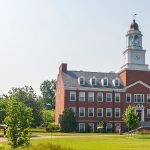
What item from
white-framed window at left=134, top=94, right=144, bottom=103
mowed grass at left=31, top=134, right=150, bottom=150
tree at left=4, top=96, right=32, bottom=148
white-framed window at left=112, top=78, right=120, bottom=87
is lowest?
mowed grass at left=31, top=134, right=150, bottom=150

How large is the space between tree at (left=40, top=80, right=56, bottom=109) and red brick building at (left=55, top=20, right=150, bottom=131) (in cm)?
Answer: 6193

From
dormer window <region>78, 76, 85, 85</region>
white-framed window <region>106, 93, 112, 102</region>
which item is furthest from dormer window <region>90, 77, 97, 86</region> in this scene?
white-framed window <region>106, 93, 112, 102</region>

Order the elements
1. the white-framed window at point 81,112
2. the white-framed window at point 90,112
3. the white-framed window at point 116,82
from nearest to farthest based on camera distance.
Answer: the white-framed window at point 81,112, the white-framed window at point 90,112, the white-framed window at point 116,82

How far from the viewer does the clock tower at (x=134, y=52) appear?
2995 inches

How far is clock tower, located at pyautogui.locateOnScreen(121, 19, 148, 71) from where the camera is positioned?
7606 centimetres

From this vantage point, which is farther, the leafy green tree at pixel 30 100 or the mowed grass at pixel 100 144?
the leafy green tree at pixel 30 100

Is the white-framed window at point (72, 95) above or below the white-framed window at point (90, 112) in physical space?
above

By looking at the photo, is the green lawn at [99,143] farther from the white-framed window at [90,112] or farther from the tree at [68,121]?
the white-framed window at [90,112]

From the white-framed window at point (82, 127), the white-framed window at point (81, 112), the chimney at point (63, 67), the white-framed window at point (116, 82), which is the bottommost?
the white-framed window at point (82, 127)

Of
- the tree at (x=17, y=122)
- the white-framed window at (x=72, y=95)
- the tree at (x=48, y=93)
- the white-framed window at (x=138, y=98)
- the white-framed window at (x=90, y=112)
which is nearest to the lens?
the tree at (x=17, y=122)

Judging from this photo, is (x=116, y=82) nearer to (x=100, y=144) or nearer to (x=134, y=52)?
(x=134, y=52)

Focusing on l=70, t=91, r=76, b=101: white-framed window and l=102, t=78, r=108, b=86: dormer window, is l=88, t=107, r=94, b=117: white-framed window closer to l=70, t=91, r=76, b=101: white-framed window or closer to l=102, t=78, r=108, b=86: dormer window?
l=70, t=91, r=76, b=101: white-framed window

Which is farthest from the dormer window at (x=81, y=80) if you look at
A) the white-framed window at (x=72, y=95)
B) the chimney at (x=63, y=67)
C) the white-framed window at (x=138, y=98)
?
the white-framed window at (x=138, y=98)

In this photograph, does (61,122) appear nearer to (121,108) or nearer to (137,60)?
(121,108)
